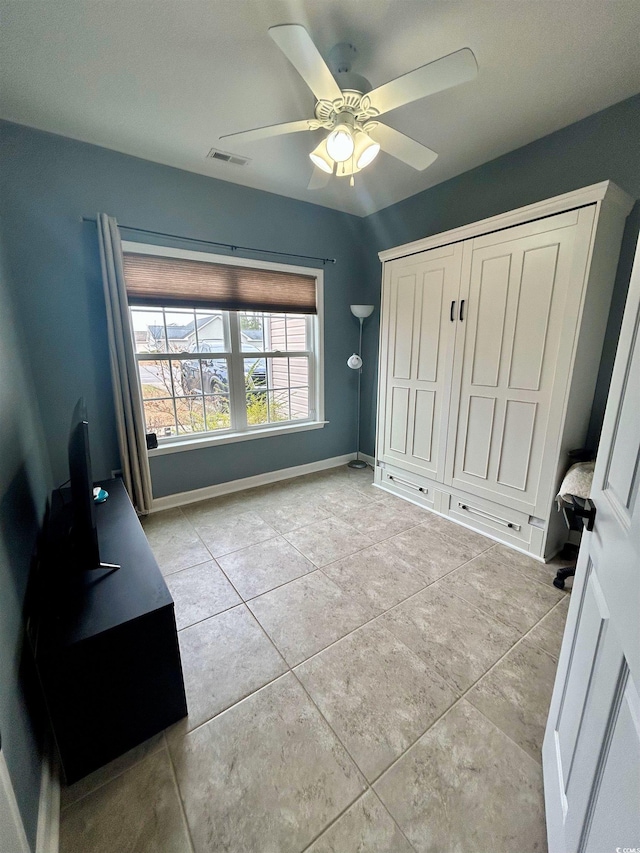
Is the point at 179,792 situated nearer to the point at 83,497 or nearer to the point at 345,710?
the point at 345,710

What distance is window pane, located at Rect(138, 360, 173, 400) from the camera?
2795mm

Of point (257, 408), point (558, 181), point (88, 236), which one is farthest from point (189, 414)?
point (558, 181)

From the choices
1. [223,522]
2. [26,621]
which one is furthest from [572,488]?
[26,621]

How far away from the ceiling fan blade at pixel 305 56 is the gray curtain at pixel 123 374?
1.69 meters

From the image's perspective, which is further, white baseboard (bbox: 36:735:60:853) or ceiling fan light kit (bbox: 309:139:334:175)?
ceiling fan light kit (bbox: 309:139:334:175)

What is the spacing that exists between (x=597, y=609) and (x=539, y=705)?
882mm

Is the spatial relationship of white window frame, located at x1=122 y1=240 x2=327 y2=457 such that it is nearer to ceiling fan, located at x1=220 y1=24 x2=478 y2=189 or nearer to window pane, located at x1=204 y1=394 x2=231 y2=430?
window pane, located at x1=204 y1=394 x2=231 y2=430

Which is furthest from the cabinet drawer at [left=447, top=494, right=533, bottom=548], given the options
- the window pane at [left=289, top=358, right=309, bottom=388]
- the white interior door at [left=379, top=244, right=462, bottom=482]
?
the window pane at [left=289, top=358, right=309, bottom=388]

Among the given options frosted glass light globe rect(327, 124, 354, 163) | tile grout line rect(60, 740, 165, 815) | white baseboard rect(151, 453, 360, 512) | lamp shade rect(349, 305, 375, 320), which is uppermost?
frosted glass light globe rect(327, 124, 354, 163)

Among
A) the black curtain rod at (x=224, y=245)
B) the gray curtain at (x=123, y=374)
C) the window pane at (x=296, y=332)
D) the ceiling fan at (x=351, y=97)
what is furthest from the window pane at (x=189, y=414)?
the ceiling fan at (x=351, y=97)

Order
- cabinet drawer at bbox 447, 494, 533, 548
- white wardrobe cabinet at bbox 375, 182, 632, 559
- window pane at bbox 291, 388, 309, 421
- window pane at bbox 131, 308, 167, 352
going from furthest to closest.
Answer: window pane at bbox 291, 388, 309, 421 → window pane at bbox 131, 308, 167, 352 → cabinet drawer at bbox 447, 494, 533, 548 → white wardrobe cabinet at bbox 375, 182, 632, 559

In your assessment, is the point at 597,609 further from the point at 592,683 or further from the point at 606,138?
the point at 606,138

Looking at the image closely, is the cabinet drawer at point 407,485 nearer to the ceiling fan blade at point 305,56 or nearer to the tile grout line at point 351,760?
the tile grout line at point 351,760

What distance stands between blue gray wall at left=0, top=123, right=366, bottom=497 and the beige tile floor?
1.04 meters
